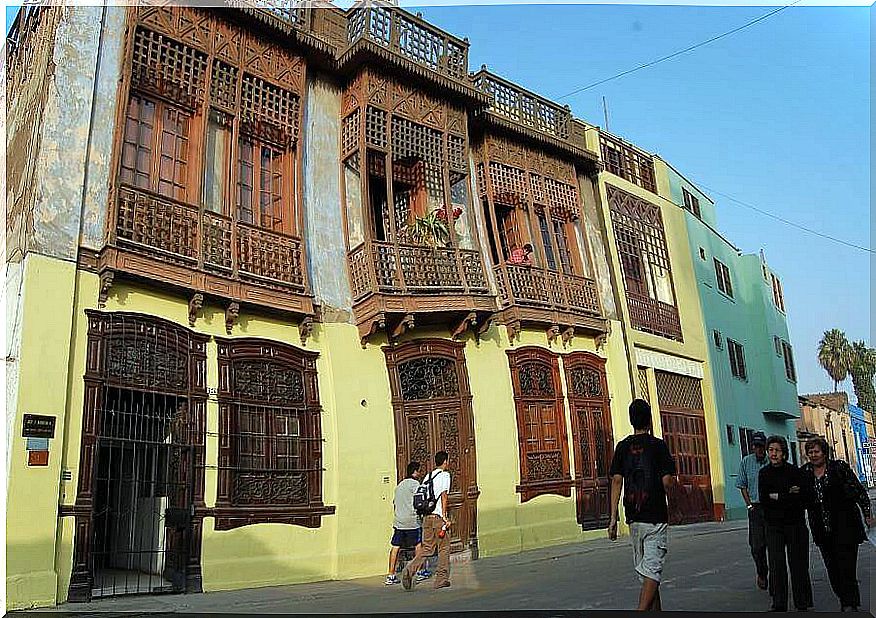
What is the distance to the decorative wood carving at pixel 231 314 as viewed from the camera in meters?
11.7

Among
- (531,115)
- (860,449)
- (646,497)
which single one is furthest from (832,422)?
(646,497)

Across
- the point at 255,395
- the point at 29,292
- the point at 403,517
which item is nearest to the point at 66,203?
the point at 29,292

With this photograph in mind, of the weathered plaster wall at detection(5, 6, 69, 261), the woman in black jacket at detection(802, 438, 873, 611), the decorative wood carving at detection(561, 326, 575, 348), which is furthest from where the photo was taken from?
the decorative wood carving at detection(561, 326, 575, 348)

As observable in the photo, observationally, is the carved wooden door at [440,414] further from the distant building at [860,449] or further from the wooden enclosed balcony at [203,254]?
the distant building at [860,449]

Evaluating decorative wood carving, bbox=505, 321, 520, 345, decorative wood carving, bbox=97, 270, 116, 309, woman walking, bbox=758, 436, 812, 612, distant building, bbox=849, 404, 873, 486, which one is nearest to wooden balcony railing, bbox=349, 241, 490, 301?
decorative wood carving, bbox=505, 321, 520, 345

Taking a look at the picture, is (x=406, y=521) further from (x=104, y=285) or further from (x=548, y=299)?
(x=548, y=299)

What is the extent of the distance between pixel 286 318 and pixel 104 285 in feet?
10.1

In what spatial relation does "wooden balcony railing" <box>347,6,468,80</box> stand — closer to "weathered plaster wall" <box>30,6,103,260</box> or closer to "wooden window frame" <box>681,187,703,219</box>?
"weathered plaster wall" <box>30,6,103,260</box>

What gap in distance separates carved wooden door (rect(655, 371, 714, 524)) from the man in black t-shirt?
14105 mm

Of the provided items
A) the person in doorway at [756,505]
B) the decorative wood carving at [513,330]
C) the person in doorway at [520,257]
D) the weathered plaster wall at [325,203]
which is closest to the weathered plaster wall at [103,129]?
the weathered plaster wall at [325,203]

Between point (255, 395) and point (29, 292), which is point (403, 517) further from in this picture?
point (29, 292)

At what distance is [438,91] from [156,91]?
5745 millimetres

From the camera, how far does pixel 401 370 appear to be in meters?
14.1

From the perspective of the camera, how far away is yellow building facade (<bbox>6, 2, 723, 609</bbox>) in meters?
10.1
